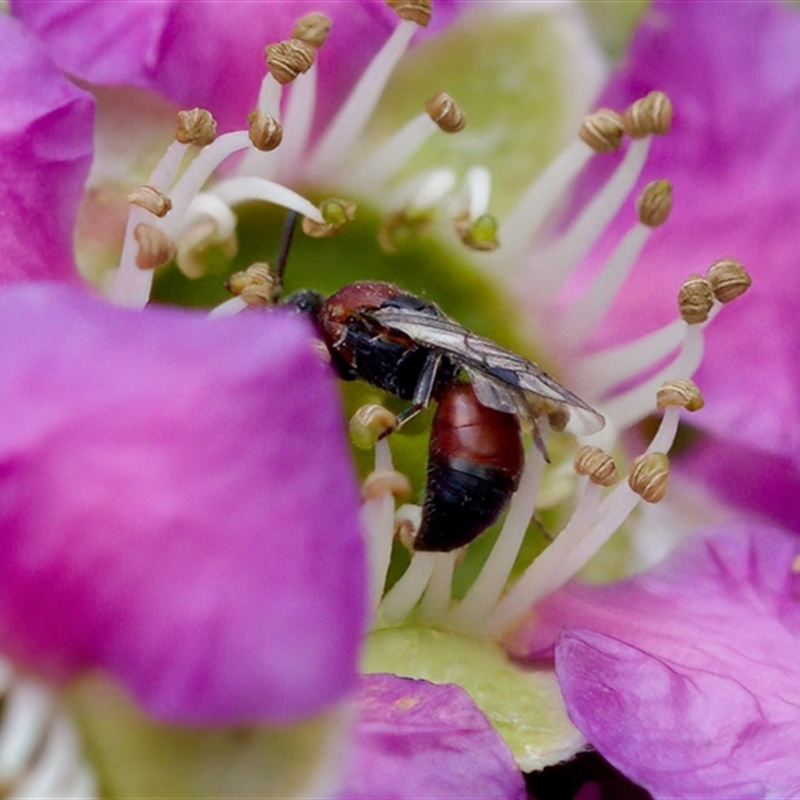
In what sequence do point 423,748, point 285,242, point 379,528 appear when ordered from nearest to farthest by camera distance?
point 423,748
point 379,528
point 285,242

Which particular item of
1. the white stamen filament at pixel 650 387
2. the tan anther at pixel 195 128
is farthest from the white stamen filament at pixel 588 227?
the tan anther at pixel 195 128

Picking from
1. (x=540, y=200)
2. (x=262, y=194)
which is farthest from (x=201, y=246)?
(x=540, y=200)

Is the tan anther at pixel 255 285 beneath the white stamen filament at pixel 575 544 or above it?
above

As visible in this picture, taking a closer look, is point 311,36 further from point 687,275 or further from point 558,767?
point 558,767

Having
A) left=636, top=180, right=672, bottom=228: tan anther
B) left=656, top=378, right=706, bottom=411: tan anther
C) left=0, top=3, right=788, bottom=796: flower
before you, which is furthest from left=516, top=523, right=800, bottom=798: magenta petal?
left=636, top=180, right=672, bottom=228: tan anther

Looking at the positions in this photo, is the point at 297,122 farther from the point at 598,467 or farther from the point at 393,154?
the point at 598,467

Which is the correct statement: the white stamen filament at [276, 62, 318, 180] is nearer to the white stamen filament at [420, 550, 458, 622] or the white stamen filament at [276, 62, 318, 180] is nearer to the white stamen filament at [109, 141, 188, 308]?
the white stamen filament at [109, 141, 188, 308]

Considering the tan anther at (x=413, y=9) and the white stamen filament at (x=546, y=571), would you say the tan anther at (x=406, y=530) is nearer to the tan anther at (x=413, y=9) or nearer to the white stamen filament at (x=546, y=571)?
the white stamen filament at (x=546, y=571)
